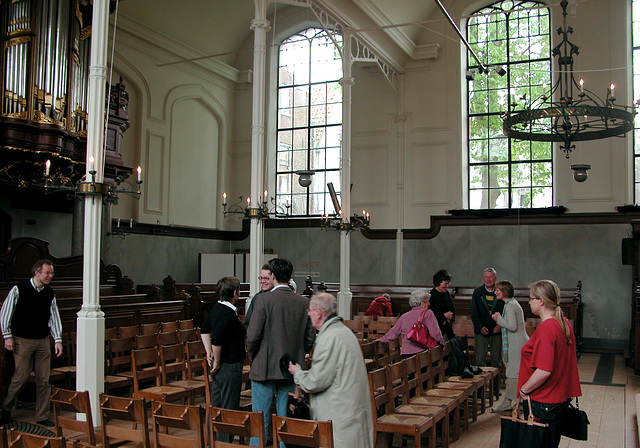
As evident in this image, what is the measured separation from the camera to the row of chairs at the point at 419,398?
4.78m

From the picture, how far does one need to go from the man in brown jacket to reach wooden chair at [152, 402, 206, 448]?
732mm

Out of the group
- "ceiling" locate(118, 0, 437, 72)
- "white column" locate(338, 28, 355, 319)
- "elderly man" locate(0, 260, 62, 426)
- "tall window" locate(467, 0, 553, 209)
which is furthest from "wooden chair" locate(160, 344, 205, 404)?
"tall window" locate(467, 0, 553, 209)

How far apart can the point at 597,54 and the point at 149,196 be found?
10922mm

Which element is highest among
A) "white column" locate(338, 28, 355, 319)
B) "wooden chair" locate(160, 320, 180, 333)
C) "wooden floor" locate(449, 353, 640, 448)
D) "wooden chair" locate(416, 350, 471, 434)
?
"white column" locate(338, 28, 355, 319)

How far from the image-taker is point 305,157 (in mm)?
18016

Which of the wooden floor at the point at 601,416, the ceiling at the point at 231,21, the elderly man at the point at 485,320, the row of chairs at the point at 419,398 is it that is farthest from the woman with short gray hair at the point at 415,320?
the ceiling at the point at 231,21

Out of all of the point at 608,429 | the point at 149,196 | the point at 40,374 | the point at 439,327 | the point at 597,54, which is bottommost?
the point at 608,429

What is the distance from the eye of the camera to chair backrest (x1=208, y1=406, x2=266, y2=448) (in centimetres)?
358

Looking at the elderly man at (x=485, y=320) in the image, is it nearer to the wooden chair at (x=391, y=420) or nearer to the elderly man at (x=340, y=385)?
the wooden chair at (x=391, y=420)

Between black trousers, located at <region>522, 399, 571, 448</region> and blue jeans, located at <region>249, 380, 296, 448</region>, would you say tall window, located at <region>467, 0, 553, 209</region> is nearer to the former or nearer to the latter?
blue jeans, located at <region>249, 380, 296, 448</region>

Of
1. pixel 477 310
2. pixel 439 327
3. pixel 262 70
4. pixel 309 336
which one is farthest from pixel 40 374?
pixel 262 70

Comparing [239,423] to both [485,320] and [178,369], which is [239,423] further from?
[485,320]

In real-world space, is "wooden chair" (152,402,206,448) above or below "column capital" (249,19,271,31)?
below

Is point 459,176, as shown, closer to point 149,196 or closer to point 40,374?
point 149,196
